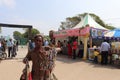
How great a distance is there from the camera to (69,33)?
20.2 m

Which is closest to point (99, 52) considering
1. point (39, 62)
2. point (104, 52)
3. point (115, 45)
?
point (104, 52)

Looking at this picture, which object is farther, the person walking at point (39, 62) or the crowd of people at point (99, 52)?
the crowd of people at point (99, 52)

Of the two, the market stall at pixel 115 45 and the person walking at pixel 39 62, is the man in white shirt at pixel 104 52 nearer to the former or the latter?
the market stall at pixel 115 45

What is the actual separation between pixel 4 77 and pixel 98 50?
26.3 ft

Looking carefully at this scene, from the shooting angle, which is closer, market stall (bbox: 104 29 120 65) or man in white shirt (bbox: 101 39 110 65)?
market stall (bbox: 104 29 120 65)

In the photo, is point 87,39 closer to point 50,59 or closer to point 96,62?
point 96,62

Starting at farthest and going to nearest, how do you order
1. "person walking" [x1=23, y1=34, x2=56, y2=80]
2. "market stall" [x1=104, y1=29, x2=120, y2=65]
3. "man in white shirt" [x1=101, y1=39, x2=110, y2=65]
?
"man in white shirt" [x1=101, y1=39, x2=110, y2=65]
"market stall" [x1=104, y1=29, x2=120, y2=65]
"person walking" [x1=23, y1=34, x2=56, y2=80]

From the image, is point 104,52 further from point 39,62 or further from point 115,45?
point 39,62

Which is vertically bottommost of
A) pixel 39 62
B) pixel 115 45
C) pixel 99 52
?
pixel 99 52

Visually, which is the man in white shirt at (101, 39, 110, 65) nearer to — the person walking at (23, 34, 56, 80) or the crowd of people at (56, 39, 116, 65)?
the crowd of people at (56, 39, 116, 65)

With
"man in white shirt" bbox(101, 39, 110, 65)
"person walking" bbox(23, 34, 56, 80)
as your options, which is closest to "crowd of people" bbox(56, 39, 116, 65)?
"man in white shirt" bbox(101, 39, 110, 65)

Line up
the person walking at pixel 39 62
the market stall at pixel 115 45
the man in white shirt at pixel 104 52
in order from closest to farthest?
the person walking at pixel 39 62, the market stall at pixel 115 45, the man in white shirt at pixel 104 52

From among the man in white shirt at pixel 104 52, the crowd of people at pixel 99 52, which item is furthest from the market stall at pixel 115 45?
the man in white shirt at pixel 104 52

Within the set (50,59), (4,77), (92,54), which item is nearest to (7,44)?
(92,54)
